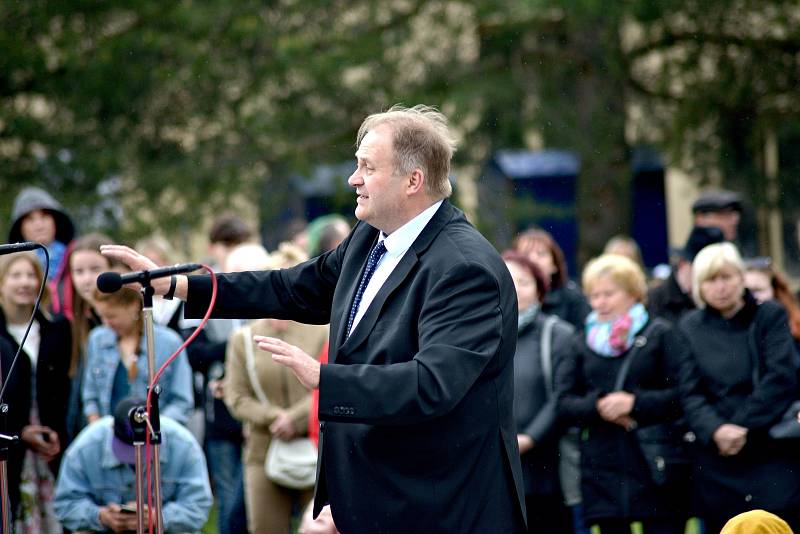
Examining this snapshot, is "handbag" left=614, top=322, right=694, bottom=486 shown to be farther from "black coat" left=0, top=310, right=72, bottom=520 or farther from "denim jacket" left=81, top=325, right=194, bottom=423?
"black coat" left=0, top=310, right=72, bottom=520

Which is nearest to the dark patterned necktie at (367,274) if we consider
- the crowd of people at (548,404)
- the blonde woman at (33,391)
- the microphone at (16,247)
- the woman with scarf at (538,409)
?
the microphone at (16,247)

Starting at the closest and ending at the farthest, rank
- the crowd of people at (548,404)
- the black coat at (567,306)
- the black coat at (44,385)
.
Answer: the crowd of people at (548,404), the black coat at (44,385), the black coat at (567,306)

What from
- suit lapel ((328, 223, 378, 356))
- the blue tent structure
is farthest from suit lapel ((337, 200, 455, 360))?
the blue tent structure

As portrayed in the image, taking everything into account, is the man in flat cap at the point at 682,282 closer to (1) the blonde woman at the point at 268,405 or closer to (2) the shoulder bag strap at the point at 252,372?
(1) the blonde woman at the point at 268,405

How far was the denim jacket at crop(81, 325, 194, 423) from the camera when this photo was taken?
695cm

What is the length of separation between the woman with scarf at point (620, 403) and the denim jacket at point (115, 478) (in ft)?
6.59

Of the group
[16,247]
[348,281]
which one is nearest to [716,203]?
[348,281]

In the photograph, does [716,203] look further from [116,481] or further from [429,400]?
[429,400]

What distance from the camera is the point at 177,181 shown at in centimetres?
1466

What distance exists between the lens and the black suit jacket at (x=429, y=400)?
3.87 metres

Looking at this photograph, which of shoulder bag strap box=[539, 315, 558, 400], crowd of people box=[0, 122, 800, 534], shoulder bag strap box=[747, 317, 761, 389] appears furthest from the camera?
shoulder bag strap box=[539, 315, 558, 400]

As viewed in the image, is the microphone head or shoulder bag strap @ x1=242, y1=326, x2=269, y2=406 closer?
the microphone head

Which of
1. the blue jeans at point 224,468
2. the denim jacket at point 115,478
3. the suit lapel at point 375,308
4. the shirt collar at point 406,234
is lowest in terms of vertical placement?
the blue jeans at point 224,468

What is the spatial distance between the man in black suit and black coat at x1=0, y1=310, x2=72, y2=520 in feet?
9.24
